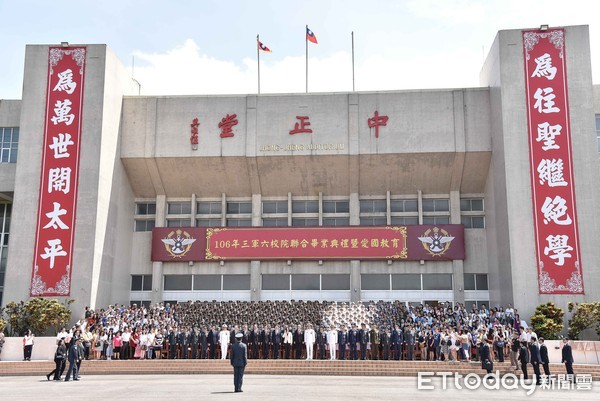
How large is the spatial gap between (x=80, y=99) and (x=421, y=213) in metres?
16.1

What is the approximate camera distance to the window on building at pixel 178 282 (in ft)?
94.0

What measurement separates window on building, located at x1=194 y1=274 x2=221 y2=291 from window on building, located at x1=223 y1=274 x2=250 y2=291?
33 cm

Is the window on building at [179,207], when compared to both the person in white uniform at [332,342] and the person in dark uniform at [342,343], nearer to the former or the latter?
the person in white uniform at [332,342]

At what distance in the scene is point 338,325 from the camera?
23.8 metres

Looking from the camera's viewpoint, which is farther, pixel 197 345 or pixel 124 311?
pixel 124 311

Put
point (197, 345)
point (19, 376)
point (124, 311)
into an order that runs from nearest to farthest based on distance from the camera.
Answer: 1. point (19, 376)
2. point (197, 345)
3. point (124, 311)

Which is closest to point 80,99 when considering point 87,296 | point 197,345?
point 87,296

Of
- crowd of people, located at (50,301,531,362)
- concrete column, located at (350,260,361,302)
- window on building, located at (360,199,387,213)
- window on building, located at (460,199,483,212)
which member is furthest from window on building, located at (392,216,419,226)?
crowd of people, located at (50,301,531,362)

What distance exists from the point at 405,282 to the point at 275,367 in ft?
35.0

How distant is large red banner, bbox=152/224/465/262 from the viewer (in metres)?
27.4

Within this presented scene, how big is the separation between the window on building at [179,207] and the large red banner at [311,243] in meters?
1.37

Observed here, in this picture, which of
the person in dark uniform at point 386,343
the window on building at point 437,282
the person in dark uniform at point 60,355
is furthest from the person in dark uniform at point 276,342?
the window on building at point 437,282

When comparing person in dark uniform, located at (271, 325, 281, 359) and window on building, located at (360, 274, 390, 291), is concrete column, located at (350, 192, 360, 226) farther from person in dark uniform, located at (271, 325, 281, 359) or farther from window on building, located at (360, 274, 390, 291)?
person in dark uniform, located at (271, 325, 281, 359)

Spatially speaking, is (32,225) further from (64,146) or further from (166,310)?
(166,310)
